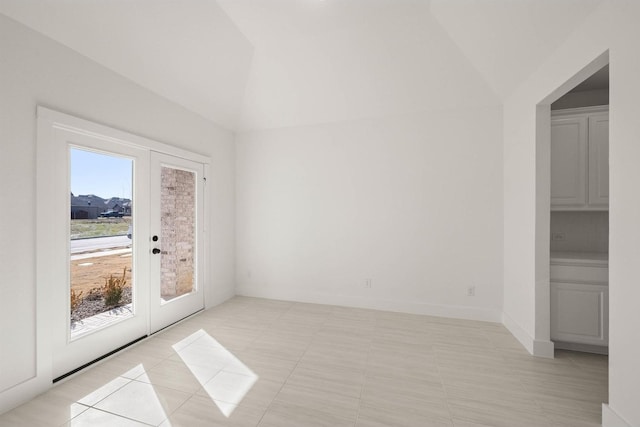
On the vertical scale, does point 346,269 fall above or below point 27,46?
below

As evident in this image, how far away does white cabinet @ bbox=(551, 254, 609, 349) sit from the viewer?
2.65 m

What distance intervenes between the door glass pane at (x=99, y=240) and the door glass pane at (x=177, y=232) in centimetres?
43

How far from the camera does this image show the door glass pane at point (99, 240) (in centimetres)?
246

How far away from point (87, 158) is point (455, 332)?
14.2 ft

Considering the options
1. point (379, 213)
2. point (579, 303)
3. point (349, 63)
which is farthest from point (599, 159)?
point (349, 63)

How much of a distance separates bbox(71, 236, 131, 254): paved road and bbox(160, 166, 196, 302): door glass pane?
1.51 feet

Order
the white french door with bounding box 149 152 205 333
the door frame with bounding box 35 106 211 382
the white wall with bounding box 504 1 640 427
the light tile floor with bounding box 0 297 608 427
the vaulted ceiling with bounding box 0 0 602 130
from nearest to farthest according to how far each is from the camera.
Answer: the white wall with bounding box 504 1 640 427 < the light tile floor with bounding box 0 297 608 427 < the door frame with bounding box 35 106 211 382 < the vaulted ceiling with bounding box 0 0 602 130 < the white french door with bounding box 149 152 205 333

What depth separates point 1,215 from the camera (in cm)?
193

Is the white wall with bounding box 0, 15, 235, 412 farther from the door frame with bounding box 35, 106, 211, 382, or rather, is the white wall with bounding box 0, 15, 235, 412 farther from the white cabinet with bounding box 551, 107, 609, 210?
the white cabinet with bounding box 551, 107, 609, 210

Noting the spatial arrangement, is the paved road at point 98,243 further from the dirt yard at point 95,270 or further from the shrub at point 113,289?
the shrub at point 113,289

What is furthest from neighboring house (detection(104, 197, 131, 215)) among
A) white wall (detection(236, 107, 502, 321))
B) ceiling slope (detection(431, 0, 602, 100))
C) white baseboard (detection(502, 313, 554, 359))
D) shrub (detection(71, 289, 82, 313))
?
white baseboard (detection(502, 313, 554, 359))
